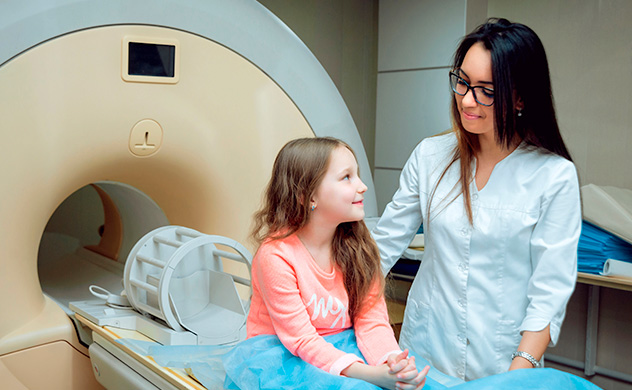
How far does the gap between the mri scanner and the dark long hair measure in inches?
29.8

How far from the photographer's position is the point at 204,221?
182 cm

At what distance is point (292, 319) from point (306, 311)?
0.04 metres

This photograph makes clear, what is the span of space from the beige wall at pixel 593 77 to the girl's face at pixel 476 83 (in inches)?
47.2

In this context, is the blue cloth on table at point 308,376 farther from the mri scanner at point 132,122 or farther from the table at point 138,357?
the mri scanner at point 132,122

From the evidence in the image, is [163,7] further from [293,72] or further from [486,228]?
[486,228]

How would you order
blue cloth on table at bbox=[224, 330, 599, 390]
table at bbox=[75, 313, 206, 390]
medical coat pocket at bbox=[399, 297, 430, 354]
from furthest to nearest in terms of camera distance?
medical coat pocket at bbox=[399, 297, 430, 354]
table at bbox=[75, 313, 206, 390]
blue cloth on table at bbox=[224, 330, 599, 390]

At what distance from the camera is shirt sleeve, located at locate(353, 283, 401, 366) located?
1.18 m

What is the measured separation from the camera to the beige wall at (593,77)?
212 cm

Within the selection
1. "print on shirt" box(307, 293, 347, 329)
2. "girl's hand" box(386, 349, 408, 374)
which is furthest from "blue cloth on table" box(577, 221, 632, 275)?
"girl's hand" box(386, 349, 408, 374)

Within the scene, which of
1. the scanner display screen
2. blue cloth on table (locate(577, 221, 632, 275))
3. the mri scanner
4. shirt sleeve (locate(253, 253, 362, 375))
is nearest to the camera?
shirt sleeve (locate(253, 253, 362, 375))

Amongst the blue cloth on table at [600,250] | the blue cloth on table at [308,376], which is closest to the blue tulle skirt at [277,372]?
the blue cloth on table at [308,376]

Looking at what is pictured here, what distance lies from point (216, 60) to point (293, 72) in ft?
0.84

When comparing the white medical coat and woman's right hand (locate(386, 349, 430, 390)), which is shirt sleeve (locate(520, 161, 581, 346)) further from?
woman's right hand (locate(386, 349, 430, 390))

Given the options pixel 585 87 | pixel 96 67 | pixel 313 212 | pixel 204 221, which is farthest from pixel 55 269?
pixel 585 87
